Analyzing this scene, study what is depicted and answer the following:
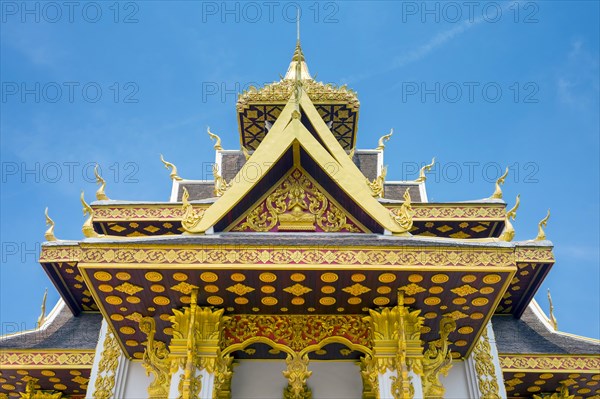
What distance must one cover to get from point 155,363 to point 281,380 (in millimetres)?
1912

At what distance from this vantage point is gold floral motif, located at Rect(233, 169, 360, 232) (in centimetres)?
910

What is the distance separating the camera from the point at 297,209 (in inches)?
364

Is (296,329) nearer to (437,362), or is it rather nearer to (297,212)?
(297,212)

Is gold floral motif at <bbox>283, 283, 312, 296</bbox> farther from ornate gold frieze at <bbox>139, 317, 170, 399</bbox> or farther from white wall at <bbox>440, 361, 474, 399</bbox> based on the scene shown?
white wall at <bbox>440, 361, 474, 399</bbox>

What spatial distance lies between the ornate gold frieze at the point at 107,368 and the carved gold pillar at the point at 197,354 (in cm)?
178

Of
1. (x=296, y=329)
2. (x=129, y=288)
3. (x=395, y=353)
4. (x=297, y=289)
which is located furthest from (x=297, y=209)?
(x=129, y=288)

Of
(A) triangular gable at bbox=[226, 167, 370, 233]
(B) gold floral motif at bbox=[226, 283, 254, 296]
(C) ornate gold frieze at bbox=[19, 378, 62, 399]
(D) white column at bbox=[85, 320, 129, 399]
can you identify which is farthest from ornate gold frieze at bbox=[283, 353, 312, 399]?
(C) ornate gold frieze at bbox=[19, 378, 62, 399]

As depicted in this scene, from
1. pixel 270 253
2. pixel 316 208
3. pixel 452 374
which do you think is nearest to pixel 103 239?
pixel 270 253

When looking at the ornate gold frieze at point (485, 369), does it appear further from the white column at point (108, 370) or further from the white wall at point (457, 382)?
the white column at point (108, 370)

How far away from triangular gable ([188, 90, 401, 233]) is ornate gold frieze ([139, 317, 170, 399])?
161cm

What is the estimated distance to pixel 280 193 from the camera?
9.40 m

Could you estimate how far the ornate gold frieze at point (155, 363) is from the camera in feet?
28.7

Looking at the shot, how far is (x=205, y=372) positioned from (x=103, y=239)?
2.24 meters

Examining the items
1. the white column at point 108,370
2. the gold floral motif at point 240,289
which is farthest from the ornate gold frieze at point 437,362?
the white column at point 108,370
